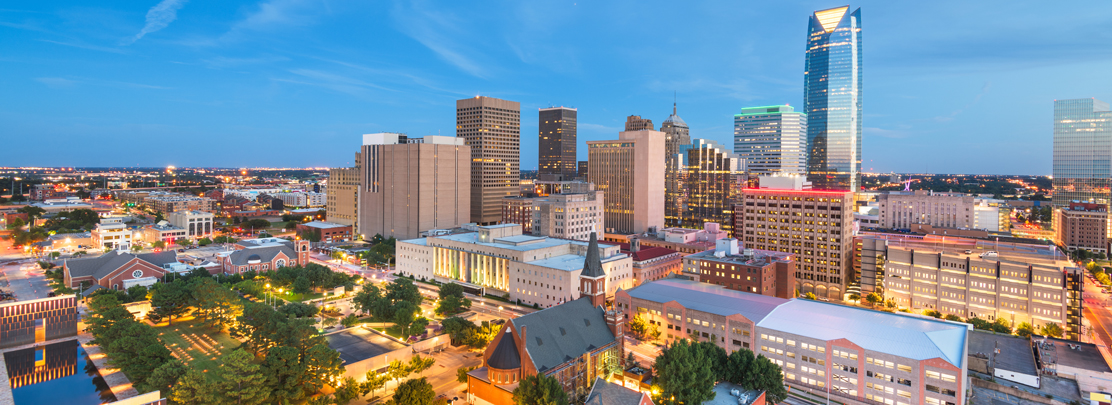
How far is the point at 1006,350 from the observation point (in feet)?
235

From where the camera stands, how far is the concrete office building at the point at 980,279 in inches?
3447

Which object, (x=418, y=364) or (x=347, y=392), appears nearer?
(x=347, y=392)

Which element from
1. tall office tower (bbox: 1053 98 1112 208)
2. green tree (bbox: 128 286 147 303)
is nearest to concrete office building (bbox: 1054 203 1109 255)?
tall office tower (bbox: 1053 98 1112 208)

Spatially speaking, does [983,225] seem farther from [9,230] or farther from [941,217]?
[9,230]

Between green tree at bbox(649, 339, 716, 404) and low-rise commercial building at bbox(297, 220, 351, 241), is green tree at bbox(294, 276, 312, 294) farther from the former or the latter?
low-rise commercial building at bbox(297, 220, 351, 241)

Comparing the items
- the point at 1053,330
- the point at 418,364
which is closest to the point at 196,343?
the point at 418,364

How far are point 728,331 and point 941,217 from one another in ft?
522

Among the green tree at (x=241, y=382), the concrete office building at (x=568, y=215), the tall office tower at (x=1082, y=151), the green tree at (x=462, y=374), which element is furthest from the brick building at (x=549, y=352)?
the tall office tower at (x=1082, y=151)

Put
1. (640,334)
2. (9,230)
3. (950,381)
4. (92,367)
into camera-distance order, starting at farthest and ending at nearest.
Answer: (9,230) < (640,334) < (92,367) < (950,381)

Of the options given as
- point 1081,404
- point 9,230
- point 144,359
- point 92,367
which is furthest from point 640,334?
point 9,230

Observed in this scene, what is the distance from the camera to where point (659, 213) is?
184 metres

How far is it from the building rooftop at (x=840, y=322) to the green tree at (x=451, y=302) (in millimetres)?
30113

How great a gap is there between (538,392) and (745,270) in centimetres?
5975

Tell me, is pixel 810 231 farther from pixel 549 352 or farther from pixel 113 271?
pixel 113 271
